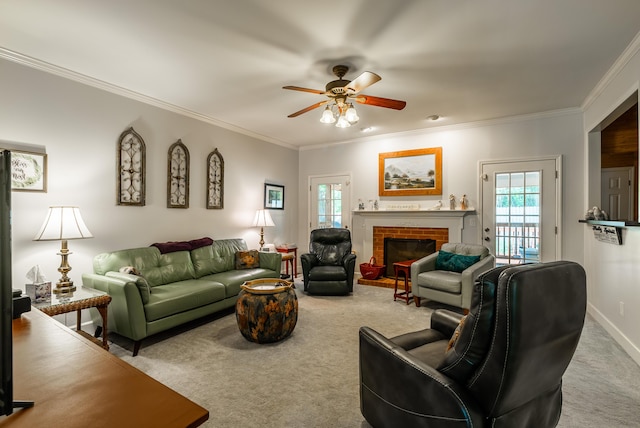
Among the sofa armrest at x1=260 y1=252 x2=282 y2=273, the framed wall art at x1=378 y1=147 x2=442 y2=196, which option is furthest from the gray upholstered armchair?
the sofa armrest at x1=260 y1=252 x2=282 y2=273

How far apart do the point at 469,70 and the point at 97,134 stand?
153 inches

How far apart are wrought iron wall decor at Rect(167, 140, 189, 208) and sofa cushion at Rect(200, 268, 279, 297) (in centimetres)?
110

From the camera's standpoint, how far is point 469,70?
308cm

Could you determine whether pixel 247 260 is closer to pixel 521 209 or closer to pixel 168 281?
pixel 168 281

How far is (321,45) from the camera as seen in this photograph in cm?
264

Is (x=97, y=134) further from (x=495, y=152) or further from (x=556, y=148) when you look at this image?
(x=556, y=148)

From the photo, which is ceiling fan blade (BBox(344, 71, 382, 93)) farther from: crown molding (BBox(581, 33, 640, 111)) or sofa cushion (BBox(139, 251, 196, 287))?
sofa cushion (BBox(139, 251, 196, 287))

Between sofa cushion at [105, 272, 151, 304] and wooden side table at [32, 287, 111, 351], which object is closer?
wooden side table at [32, 287, 111, 351]

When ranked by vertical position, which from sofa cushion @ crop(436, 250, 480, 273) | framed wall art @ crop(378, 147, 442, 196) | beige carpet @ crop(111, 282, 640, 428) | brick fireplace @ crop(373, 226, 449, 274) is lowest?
beige carpet @ crop(111, 282, 640, 428)

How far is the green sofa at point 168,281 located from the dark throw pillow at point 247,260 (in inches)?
1.6

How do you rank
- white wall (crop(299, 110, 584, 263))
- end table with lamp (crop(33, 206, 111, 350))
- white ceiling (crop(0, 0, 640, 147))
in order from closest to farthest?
1. white ceiling (crop(0, 0, 640, 147))
2. end table with lamp (crop(33, 206, 111, 350))
3. white wall (crop(299, 110, 584, 263))

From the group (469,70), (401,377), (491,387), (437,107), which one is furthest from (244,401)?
(437,107)

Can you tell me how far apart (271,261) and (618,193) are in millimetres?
5528

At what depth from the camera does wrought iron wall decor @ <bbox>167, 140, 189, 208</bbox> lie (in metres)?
4.09
